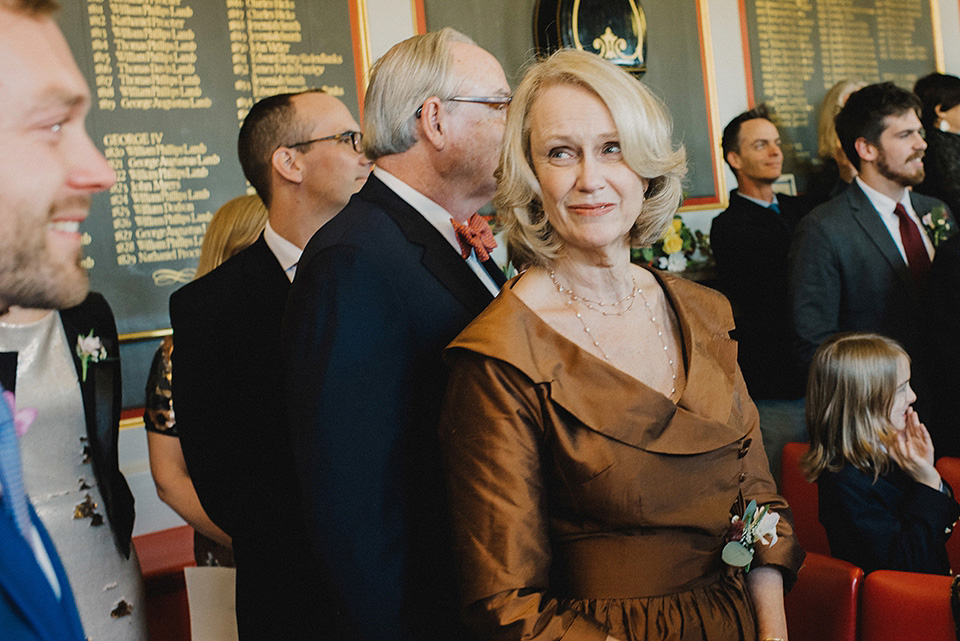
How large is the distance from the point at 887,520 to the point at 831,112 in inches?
147

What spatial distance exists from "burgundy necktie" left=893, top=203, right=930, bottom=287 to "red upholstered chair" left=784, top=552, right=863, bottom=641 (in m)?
1.85

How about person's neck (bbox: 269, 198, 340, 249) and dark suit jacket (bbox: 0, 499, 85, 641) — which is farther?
person's neck (bbox: 269, 198, 340, 249)

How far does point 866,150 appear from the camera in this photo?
389cm

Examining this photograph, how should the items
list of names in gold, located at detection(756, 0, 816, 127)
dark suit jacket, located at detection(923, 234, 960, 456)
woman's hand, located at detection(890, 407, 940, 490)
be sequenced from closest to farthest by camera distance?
woman's hand, located at detection(890, 407, 940, 490) < dark suit jacket, located at detection(923, 234, 960, 456) < list of names in gold, located at detection(756, 0, 816, 127)

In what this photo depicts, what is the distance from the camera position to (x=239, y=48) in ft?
13.1

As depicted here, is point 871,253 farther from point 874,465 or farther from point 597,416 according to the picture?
point 597,416

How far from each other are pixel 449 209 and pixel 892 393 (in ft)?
5.22

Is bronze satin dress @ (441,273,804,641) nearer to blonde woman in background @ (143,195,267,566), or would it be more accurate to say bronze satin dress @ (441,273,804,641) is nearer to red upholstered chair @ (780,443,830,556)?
blonde woman in background @ (143,195,267,566)

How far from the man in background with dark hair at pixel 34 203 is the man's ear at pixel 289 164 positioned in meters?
1.59

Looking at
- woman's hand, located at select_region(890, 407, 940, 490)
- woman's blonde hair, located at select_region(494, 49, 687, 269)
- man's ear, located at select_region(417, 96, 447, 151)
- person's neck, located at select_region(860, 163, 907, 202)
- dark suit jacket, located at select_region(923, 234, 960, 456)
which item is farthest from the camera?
person's neck, located at select_region(860, 163, 907, 202)

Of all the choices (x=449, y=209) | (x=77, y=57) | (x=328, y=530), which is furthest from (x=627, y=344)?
(x=77, y=57)

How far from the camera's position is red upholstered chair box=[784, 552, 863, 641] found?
227 centimetres

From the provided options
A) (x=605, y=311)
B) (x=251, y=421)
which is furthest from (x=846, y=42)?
(x=251, y=421)

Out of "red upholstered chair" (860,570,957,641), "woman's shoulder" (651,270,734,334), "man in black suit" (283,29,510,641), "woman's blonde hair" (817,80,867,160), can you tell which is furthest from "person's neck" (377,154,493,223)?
"woman's blonde hair" (817,80,867,160)
